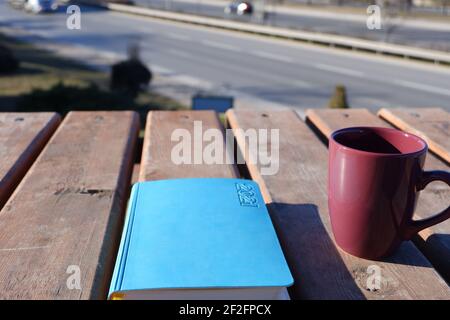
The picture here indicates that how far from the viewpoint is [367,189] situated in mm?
949

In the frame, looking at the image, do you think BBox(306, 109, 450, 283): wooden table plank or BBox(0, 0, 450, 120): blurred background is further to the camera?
BBox(0, 0, 450, 120): blurred background

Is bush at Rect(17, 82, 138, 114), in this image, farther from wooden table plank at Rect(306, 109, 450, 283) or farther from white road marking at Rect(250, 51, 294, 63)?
white road marking at Rect(250, 51, 294, 63)

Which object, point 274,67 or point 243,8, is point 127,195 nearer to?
point 243,8

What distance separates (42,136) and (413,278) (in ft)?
4.09

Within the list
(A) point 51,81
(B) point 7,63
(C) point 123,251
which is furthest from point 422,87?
(C) point 123,251

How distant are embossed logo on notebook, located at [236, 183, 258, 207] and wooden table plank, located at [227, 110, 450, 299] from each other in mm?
72

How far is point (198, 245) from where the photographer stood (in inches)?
36.1

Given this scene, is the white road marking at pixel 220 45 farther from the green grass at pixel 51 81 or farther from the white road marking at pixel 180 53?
the green grass at pixel 51 81

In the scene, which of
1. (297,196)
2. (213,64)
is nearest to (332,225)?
(297,196)

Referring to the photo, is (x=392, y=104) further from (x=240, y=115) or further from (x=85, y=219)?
(x=85, y=219)

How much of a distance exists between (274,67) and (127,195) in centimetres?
1321

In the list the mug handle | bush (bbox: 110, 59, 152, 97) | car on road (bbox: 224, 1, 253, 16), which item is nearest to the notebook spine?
the mug handle

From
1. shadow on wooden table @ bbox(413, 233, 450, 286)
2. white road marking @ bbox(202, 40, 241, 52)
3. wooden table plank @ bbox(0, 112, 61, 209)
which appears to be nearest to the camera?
shadow on wooden table @ bbox(413, 233, 450, 286)

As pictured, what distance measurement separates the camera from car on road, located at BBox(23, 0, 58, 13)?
27047mm
